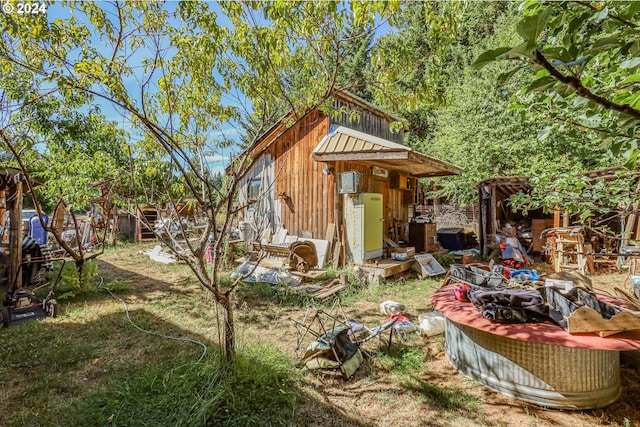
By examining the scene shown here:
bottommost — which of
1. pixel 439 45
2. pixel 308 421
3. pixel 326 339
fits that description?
pixel 308 421

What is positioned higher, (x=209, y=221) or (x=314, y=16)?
(x=314, y=16)

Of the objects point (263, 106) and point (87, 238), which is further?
point (87, 238)

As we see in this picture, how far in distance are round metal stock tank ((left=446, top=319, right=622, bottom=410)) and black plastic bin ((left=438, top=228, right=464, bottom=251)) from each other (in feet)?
31.3

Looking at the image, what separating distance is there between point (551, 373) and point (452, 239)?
9.99 m

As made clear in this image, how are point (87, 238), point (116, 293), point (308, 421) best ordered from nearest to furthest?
point (308, 421) → point (116, 293) → point (87, 238)

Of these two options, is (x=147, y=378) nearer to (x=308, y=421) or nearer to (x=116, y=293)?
(x=308, y=421)

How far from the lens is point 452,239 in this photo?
481 inches

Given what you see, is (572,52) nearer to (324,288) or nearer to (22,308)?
(324,288)

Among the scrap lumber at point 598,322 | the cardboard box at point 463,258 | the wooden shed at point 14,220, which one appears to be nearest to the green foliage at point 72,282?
the wooden shed at point 14,220

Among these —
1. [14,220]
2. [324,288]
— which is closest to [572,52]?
[324,288]

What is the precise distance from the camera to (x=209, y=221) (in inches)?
111

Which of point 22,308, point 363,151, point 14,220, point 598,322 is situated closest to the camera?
point 598,322

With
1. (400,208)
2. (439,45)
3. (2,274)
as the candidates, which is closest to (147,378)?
(439,45)

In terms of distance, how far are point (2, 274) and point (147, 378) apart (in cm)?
547
